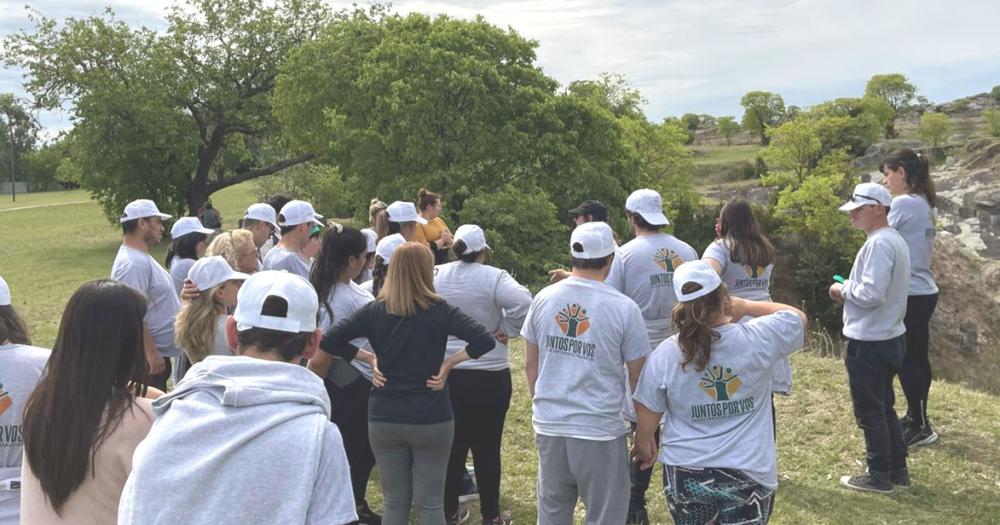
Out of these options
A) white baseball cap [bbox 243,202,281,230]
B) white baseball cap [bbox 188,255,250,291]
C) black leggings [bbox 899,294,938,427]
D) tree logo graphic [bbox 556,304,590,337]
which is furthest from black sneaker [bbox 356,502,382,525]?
black leggings [bbox 899,294,938,427]

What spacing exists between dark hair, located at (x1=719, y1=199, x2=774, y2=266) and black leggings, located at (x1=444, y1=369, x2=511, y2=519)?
187 centimetres

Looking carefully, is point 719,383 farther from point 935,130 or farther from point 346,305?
point 935,130

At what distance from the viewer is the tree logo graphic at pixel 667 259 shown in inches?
216

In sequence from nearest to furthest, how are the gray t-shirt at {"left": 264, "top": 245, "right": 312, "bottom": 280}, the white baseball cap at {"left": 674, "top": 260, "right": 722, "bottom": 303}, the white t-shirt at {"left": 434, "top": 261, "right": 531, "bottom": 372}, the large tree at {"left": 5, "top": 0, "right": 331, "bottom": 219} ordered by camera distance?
1. the white baseball cap at {"left": 674, "top": 260, "right": 722, "bottom": 303}
2. the white t-shirt at {"left": 434, "top": 261, "right": 531, "bottom": 372}
3. the gray t-shirt at {"left": 264, "top": 245, "right": 312, "bottom": 280}
4. the large tree at {"left": 5, "top": 0, "right": 331, "bottom": 219}

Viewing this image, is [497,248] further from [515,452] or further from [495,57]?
[515,452]

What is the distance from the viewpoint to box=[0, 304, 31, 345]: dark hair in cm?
321

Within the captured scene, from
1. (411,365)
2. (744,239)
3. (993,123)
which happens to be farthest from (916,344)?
(993,123)

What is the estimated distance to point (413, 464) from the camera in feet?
15.2

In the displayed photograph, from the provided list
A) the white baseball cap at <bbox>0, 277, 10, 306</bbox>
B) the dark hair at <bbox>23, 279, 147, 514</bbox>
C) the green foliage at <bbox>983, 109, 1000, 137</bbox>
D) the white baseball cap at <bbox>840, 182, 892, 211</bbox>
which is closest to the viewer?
the dark hair at <bbox>23, 279, 147, 514</bbox>

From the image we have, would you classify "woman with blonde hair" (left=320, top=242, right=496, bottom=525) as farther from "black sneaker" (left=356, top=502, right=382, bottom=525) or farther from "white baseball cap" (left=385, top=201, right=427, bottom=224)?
"white baseball cap" (left=385, top=201, right=427, bottom=224)

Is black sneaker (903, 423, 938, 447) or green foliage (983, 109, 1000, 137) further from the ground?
green foliage (983, 109, 1000, 137)

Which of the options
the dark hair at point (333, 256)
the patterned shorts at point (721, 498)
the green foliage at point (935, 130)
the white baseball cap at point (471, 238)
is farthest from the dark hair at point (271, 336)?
the green foliage at point (935, 130)

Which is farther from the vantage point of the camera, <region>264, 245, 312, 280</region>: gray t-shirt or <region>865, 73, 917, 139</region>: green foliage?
<region>865, 73, 917, 139</region>: green foliage

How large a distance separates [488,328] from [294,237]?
193cm
